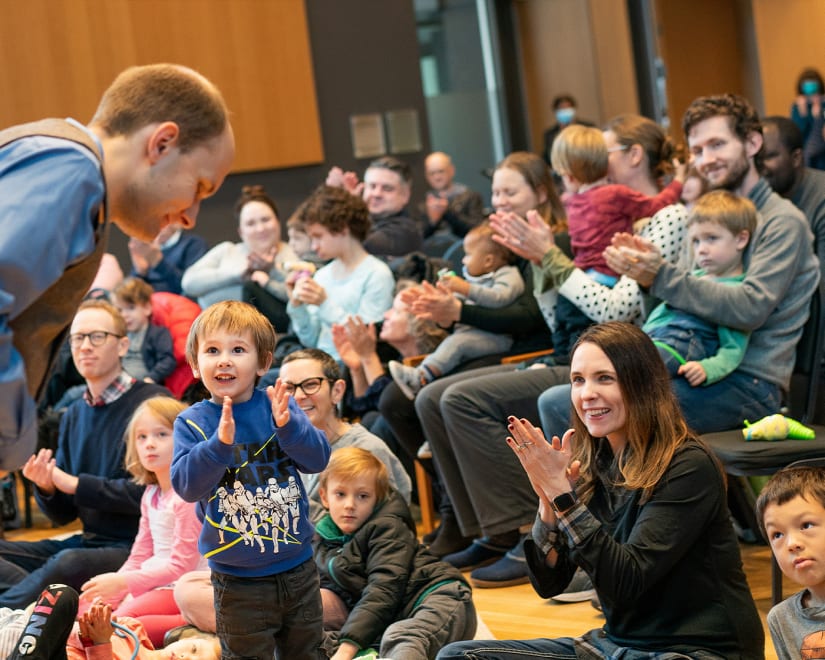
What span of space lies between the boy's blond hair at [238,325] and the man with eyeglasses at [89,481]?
1.28 metres

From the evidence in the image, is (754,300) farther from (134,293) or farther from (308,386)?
(134,293)

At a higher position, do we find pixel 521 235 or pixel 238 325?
pixel 521 235

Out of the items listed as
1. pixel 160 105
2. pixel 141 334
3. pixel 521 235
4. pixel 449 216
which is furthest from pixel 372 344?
pixel 160 105

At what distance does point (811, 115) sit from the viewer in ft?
25.4

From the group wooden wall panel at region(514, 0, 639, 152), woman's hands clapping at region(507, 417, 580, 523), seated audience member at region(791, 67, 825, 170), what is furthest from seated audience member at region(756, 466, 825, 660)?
wooden wall panel at region(514, 0, 639, 152)

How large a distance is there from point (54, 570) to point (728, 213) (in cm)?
237

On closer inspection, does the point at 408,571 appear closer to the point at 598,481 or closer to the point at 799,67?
the point at 598,481

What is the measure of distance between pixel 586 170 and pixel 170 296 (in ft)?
7.93

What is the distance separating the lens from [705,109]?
3.66 metres

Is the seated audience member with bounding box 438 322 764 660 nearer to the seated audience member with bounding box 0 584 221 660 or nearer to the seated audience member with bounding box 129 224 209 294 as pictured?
the seated audience member with bounding box 0 584 221 660

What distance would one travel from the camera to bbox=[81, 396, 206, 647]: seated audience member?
335cm

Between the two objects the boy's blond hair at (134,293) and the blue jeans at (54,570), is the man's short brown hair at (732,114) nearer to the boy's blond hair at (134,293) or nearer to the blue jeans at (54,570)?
the blue jeans at (54,570)

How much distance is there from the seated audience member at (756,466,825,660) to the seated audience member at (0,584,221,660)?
4.91ft

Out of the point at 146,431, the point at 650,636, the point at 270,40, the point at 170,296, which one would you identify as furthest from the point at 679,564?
the point at 270,40
